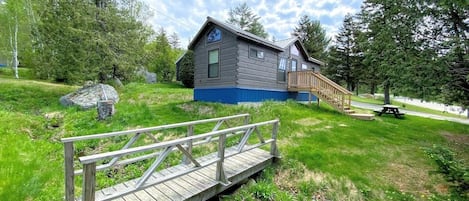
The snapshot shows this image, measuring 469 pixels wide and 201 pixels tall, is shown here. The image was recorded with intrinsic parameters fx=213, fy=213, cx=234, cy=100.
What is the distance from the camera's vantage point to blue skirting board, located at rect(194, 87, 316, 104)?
10.5 meters

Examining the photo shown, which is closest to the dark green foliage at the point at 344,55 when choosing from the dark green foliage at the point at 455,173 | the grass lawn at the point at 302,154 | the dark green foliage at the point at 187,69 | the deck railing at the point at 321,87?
the deck railing at the point at 321,87

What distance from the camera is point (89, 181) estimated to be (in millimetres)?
2350

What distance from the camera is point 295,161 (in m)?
5.16

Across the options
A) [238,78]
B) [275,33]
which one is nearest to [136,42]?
[238,78]

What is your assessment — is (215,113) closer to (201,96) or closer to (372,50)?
(201,96)

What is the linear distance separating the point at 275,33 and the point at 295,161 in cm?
3615

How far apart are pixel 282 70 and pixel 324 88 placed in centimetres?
272

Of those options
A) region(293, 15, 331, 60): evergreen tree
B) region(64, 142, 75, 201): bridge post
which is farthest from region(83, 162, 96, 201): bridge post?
region(293, 15, 331, 60): evergreen tree

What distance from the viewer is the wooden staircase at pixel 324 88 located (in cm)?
1095

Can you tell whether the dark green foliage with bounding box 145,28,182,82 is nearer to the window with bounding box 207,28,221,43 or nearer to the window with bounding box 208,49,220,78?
the window with bounding box 207,28,221,43

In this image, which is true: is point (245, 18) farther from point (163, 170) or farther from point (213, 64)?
point (163, 170)

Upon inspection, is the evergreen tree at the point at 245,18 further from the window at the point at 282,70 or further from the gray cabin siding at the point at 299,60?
the window at the point at 282,70

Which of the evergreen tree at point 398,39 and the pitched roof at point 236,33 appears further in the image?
the pitched roof at point 236,33

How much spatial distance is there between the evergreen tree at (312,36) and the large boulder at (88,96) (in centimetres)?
2553
